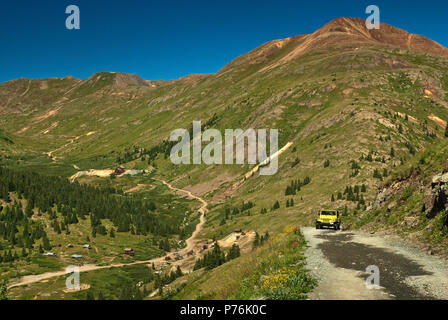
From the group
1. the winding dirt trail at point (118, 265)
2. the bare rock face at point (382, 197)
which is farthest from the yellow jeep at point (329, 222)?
the winding dirt trail at point (118, 265)

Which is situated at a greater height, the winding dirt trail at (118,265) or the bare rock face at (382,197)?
the bare rock face at (382,197)

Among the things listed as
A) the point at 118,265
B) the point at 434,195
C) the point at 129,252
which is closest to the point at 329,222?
the point at 434,195

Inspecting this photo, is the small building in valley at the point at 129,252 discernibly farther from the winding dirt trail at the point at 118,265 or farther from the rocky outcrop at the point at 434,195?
the rocky outcrop at the point at 434,195

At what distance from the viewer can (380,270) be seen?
58.5 feet

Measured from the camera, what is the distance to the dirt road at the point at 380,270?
14.0 m

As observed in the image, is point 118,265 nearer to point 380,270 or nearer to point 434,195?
point 434,195

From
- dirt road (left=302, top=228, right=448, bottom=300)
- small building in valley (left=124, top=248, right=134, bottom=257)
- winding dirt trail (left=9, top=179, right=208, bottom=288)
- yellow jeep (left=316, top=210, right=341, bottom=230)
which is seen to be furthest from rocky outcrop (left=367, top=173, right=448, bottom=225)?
small building in valley (left=124, top=248, right=134, bottom=257)

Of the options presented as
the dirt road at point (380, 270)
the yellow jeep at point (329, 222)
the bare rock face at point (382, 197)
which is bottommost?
the yellow jeep at point (329, 222)

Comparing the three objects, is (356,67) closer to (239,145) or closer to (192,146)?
(239,145)

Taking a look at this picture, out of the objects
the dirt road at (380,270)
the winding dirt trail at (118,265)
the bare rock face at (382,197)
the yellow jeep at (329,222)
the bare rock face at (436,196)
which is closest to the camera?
the dirt road at (380,270)

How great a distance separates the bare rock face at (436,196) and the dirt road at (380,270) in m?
3.39
